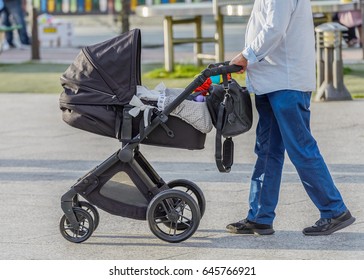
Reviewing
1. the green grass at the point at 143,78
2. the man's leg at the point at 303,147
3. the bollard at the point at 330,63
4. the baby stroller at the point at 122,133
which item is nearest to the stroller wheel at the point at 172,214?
the baby stroller at the point at 122,133

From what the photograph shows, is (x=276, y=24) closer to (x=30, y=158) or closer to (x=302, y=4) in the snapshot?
(x=302, y=4)

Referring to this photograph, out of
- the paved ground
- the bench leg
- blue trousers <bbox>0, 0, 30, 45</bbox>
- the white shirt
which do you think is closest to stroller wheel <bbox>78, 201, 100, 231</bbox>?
the paved ground

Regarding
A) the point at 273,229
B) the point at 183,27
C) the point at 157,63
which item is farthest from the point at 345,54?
the point at 273,229

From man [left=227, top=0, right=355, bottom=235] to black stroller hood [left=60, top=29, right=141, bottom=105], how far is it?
62 cm

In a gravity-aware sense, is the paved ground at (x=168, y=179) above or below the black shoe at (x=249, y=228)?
below

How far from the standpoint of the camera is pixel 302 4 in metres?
6.86

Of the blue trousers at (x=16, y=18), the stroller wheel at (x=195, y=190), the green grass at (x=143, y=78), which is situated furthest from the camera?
the blue trousers at (x=16, y=18)

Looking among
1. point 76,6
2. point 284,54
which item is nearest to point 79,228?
point 284,54

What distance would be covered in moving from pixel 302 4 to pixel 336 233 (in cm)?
147

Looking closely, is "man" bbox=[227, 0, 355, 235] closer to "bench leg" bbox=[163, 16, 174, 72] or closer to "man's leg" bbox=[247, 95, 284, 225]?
"man's leg" bbox=[247, 95, 284, 225]

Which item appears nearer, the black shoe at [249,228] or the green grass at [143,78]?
the black shoe at [249,228]

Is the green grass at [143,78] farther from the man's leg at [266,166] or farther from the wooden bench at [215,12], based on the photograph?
the man's leg at [266,166]

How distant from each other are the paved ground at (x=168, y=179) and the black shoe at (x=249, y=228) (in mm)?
60

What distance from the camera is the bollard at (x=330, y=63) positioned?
12.8 m
